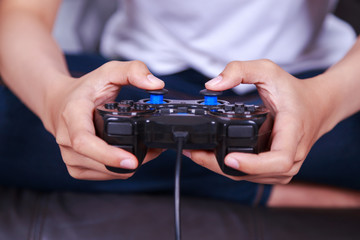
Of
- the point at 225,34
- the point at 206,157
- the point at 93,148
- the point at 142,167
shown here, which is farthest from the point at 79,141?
the point at 225,34

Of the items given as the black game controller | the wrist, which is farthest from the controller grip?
the wrist

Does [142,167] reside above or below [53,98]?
below

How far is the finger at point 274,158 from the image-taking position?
0.38 m

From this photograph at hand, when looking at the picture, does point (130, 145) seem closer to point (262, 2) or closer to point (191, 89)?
point (191, 89)

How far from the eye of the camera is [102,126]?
0.41m

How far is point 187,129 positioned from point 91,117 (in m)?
0.10

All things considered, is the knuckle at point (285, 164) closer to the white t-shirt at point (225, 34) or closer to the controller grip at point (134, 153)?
the controller grip at point (134, 153)

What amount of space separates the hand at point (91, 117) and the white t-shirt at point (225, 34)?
247 millimetres

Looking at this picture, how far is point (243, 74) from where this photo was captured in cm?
43

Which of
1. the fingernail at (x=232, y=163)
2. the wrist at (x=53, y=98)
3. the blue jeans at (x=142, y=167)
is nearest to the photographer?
the fingernail at (x=232, y=163)

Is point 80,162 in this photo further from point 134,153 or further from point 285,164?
point 285,164

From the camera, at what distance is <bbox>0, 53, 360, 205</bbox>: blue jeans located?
65 centimetres

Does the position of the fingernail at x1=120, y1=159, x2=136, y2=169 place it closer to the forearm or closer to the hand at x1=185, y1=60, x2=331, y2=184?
the hand at x1=185, y1=60, x2=331, y2=184

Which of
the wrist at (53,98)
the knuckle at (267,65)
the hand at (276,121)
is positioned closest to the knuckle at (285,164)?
the hand at (276,121)
